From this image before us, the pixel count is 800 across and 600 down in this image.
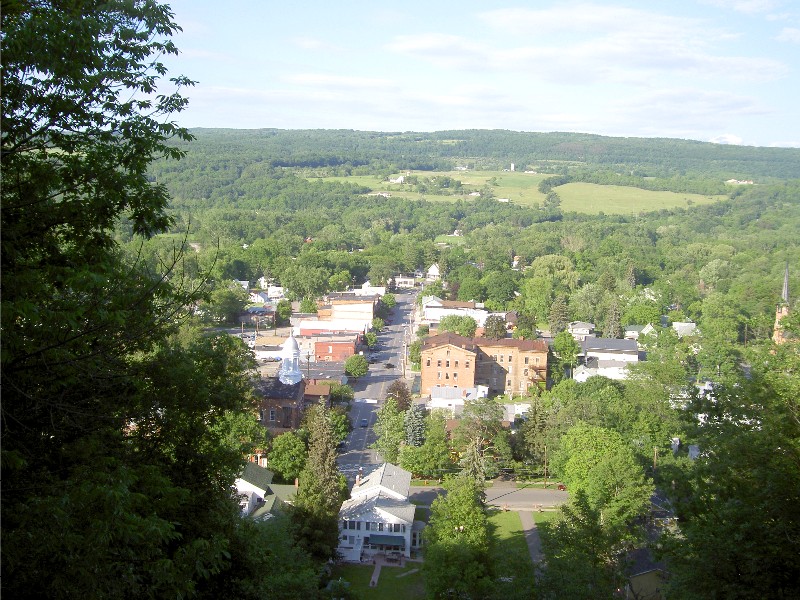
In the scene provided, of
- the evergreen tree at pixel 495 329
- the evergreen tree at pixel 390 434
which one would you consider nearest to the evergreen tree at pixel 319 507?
the evergreen tree at pixel 390 434

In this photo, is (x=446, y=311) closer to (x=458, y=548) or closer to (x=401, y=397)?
(x=401, y=397)

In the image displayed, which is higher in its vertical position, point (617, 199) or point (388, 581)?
point (617, 199)

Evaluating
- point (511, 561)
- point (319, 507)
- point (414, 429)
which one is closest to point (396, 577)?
point (319, 507)

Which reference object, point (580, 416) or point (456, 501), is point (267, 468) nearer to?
point (456, 501)

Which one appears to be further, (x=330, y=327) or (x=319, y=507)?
(x=330, y=327)

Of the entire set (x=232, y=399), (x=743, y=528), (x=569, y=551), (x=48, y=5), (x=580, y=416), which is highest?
(x=48, y=5)

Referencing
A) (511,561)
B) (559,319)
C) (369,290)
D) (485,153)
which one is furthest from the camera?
(485,153)

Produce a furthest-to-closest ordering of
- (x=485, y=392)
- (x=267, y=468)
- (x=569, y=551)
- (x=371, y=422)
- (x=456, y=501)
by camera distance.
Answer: (x=485, y=392) < (x=371, y=422) < (x=267, y=468) < (x=456, y=501) < (x=569, y=551)

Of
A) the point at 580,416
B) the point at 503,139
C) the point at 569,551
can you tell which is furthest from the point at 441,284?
the point at 503,139
